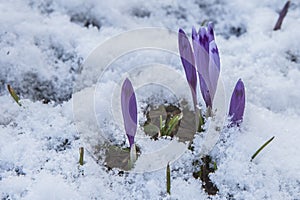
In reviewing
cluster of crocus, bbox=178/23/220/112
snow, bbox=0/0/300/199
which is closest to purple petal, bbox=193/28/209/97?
cluster of crocus, bbox=178/23/220/112

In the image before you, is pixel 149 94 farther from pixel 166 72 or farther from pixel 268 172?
pixel 268 172

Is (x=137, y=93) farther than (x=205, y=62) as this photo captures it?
Yes

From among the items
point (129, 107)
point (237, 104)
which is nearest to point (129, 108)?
point (129, 107)

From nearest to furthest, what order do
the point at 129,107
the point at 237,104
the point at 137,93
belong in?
the point at 129,107
the point at 237,104
the point at 137,93

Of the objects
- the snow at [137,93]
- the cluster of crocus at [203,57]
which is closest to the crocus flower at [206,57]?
the cluster of crocus at [203,57]

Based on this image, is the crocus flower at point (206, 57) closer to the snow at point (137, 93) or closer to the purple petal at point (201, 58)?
the purple petal at point (201, 58)

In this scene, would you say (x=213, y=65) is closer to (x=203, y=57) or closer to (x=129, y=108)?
(x=203, y=57)

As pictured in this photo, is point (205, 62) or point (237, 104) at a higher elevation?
point (205, 62)

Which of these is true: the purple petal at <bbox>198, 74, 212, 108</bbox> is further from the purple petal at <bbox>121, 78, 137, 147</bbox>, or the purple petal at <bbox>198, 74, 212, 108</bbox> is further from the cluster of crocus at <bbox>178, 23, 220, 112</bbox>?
the purple petal at <bbox>121, 78, 137, 147</bbox>
